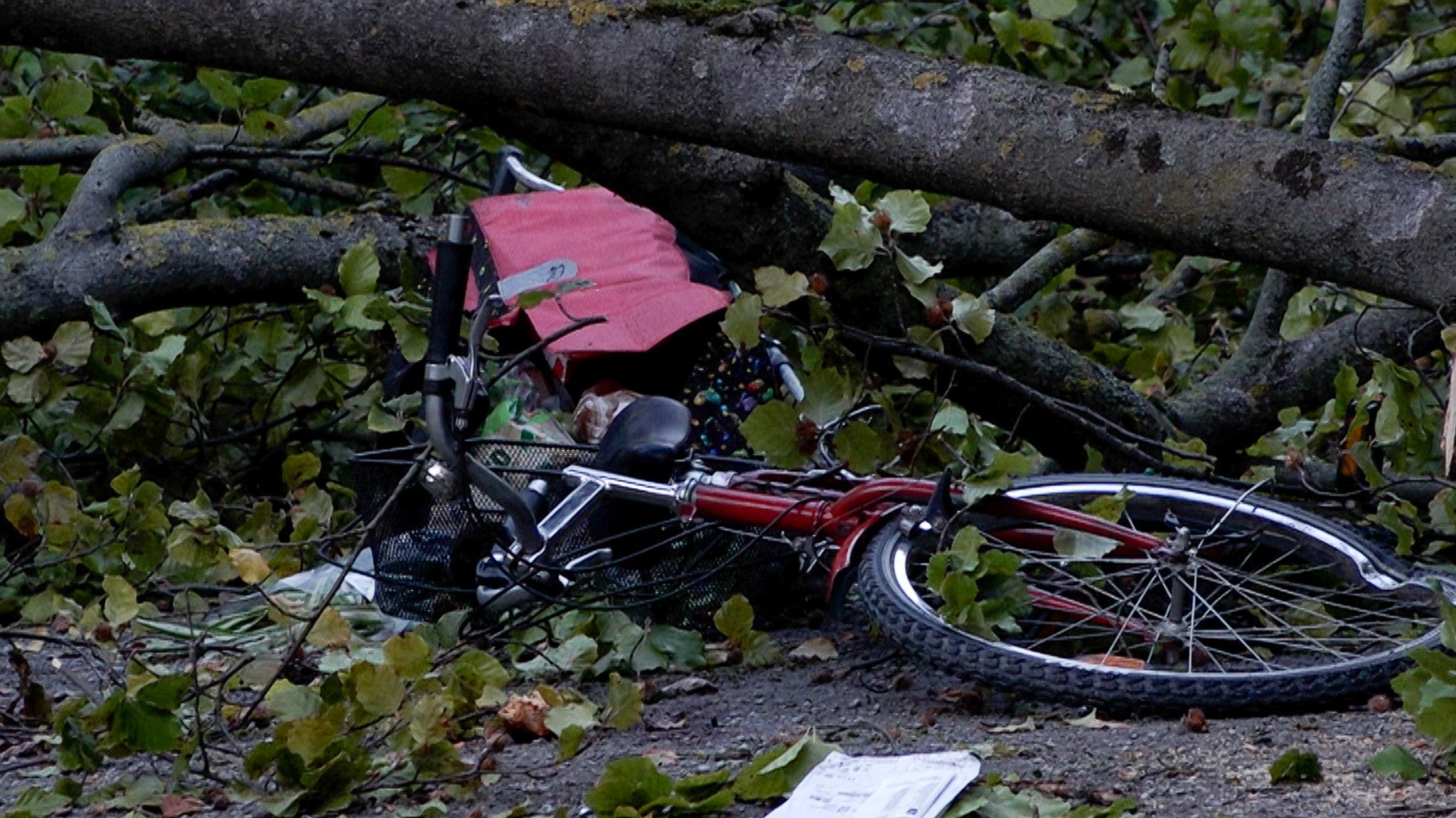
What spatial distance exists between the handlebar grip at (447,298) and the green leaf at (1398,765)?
1.48 metres

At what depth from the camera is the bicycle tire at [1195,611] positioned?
2.48 metres

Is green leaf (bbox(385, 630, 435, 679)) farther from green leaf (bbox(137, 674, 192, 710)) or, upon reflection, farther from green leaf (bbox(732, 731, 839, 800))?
green leaf (bbox(732, 731, 839, 800))

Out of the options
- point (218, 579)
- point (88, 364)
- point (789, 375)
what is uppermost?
point (789, 375)

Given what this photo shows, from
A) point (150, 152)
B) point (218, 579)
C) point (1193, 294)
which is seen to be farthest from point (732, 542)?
point (1193, 294)

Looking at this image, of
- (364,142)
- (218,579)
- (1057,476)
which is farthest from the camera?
(364,142)

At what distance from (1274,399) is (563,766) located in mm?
1985

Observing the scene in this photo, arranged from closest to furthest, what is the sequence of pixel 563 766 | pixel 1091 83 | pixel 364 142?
pixel 563 766, pixel 364 142, pixel 1091 83

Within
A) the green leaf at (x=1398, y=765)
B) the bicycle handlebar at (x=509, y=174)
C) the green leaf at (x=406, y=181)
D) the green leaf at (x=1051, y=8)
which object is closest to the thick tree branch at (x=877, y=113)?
the green leaf at (x=1398, y=765)

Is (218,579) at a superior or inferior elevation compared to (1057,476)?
inferior

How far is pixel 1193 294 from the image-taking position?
4.69 metres

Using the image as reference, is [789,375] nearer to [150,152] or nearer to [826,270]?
[826,270]

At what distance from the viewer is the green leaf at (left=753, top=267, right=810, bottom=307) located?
3160 millimetres

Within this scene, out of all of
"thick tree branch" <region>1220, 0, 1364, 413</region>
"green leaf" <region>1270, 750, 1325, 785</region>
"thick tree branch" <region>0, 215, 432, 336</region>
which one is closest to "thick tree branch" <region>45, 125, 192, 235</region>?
"thick tree branch" <region>0, 215, 432, 336</region>

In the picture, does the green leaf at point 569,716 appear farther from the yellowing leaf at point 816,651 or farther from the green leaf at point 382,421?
the green leaf at point 382,421
